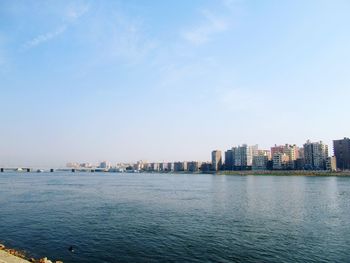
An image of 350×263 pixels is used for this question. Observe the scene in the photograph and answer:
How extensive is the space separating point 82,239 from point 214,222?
1875cm

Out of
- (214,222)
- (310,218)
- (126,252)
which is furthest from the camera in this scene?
(310,218)

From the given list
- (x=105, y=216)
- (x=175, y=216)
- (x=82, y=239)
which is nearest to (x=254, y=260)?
(x=82, y=239)

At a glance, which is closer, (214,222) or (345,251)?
(345,251)

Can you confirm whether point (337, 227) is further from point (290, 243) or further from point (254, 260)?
point (254, 260)

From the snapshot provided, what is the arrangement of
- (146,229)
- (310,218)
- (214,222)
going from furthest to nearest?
(310,218) < (214,222) < (146,229)

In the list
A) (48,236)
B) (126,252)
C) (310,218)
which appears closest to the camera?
(126,252)

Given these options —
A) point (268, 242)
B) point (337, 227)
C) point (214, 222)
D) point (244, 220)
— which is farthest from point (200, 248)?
point (337, 227)

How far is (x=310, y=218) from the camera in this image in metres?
48.3

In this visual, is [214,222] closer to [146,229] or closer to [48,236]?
[146,229]

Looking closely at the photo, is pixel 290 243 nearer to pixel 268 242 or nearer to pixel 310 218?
pixel 268 242

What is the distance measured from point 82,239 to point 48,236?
4.56 meters

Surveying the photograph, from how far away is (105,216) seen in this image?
49031 millimetres

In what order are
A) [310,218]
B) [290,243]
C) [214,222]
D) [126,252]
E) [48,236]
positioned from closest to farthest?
[126,252], [290,243], [48,236], [214,222], [310,218]

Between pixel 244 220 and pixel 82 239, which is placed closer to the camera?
pixel 82 239
